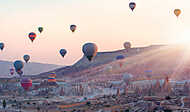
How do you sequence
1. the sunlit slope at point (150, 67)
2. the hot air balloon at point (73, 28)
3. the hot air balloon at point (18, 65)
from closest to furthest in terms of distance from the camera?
the hot air balloon at point (73, 28)
the hot air balloon at point (18, 65)
the sunlit slope at point (150, 67)

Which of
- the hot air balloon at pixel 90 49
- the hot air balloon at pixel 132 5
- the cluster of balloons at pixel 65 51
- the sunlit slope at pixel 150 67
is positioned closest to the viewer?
the hot air balloon at pixel 90 49

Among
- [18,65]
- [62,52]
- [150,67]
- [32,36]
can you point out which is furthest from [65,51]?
[150,67]

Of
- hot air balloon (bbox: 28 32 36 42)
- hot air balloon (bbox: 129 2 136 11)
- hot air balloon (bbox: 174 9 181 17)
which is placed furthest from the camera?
hot air balloon (bbox: 28 32 36 42)

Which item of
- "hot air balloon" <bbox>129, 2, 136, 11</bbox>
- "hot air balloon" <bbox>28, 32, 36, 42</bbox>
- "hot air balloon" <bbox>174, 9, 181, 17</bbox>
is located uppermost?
"hot air balloon" <bbox>129, 2, 136, 11</bbox>

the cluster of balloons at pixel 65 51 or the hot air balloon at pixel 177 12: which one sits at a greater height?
the hot air balloon at pixel 177 12

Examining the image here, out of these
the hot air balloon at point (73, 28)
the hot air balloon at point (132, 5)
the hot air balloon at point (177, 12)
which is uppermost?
the hot air balloon at point (132, 5)

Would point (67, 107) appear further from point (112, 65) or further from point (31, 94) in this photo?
point (112, 65)

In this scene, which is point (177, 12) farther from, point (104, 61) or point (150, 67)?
point (104, 61)

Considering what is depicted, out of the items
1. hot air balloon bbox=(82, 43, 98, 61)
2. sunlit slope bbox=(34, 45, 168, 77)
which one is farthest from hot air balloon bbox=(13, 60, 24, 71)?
sunlit slope bbox=(34, 45, 168, 77)

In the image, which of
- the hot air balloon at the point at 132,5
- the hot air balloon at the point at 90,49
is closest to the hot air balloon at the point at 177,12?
the hot air balloon at the point at 132,5

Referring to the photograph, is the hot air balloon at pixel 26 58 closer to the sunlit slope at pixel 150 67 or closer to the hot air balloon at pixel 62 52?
the hot air balloon at pixel 62 52

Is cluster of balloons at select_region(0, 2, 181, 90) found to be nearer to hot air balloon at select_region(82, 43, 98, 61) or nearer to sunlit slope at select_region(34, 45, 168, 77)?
hot air balloon at select_region(82, 43, 98, 61)
